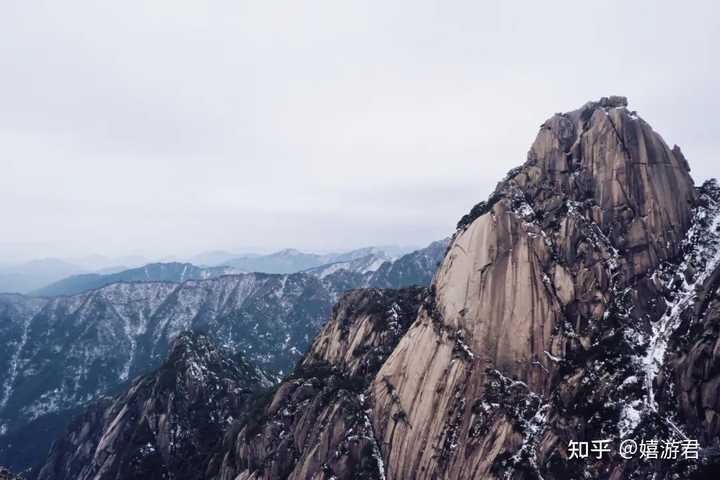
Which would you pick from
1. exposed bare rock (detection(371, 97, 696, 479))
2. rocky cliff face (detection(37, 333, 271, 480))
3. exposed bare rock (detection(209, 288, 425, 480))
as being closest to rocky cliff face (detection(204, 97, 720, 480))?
exposed bare rock (detection(371, 97, 696, 479))

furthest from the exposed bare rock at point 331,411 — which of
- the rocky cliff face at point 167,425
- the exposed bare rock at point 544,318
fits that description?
the rocky cliff face at point 167,425

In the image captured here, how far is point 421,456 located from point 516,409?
71.2 feet

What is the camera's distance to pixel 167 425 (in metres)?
169

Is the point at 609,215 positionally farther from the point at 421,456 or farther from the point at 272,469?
the point at 272,469

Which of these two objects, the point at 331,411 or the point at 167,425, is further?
the point at 167,425

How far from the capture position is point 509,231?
10175 cm

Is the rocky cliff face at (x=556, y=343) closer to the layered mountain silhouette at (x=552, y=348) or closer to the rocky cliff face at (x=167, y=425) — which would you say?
the layered mountain silhouette at (x=552, y=348)

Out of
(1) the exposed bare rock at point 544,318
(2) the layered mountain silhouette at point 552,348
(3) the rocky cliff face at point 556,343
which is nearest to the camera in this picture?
(2) the layered mountain silhouette at point 552,348

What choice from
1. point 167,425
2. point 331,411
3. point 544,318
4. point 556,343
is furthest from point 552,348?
point 167,425

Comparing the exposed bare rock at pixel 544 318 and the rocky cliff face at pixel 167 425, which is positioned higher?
the exposed bare rock at pixel 544 318

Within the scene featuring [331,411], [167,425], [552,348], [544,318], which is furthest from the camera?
[167,425]

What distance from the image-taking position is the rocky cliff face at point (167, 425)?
518ft

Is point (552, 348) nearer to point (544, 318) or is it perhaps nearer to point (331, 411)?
point (544, 318)

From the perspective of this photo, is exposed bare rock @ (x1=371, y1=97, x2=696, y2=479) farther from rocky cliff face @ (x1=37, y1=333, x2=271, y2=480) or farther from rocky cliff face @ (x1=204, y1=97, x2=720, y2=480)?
rocky cliff face @ (x1=37, y1=333, x2=271, y2=480)
